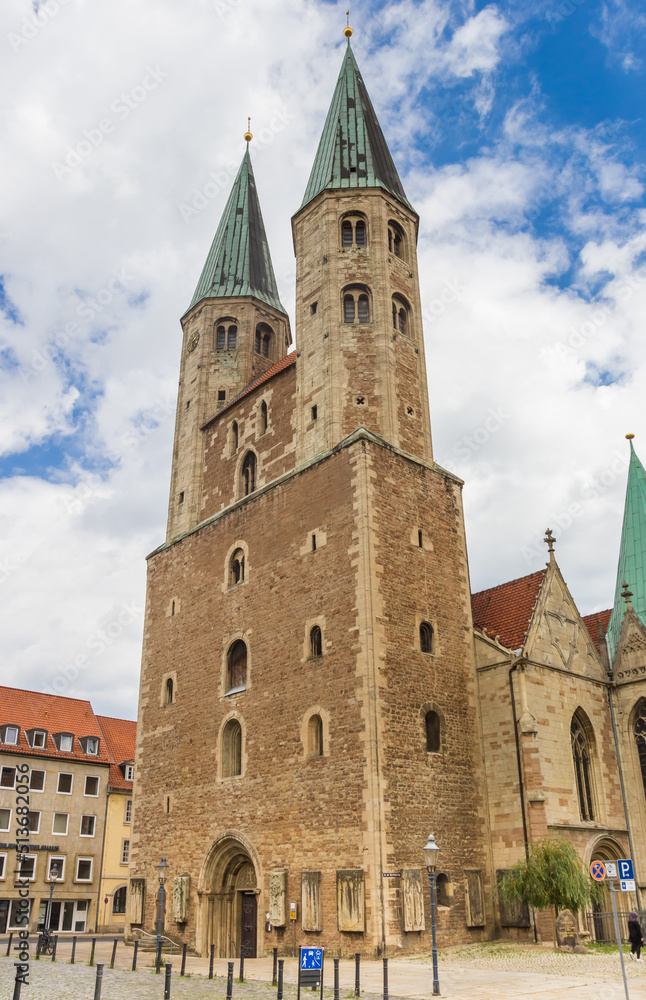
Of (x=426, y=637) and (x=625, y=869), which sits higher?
(x=426, y=637)

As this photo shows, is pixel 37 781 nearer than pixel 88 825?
Yes

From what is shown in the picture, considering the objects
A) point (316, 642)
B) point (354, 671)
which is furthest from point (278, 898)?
point (316, 642)

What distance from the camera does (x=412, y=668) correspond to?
23.9m

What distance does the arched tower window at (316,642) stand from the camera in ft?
80.5

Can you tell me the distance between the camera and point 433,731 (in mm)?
24000

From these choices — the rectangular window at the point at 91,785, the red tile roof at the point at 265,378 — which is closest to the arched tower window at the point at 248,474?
the red tile roof at the point at 265,378

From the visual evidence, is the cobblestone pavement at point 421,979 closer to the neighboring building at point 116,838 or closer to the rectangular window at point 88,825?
the rectangular window at point 88,825

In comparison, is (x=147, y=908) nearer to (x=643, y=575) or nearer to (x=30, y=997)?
(x=30, y=997)

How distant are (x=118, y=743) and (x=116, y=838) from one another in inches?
207

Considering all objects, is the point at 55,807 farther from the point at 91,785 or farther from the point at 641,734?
the point at 641,734

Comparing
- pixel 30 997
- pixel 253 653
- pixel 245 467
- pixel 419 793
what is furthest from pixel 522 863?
pixel 245 467

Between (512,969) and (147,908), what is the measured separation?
14452 millimetres

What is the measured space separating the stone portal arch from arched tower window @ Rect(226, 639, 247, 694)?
4451 millimetres

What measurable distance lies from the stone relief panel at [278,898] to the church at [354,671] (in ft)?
0.26
